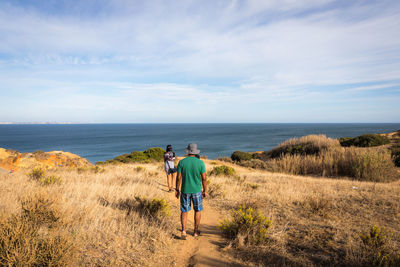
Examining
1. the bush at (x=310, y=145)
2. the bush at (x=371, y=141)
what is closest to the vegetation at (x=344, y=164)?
the bush at (x=310, y=145)

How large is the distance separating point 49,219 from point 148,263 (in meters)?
2.52

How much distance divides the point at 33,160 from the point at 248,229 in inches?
580

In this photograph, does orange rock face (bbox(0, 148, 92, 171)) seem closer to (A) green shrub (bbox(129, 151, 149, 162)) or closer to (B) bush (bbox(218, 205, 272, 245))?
(A) green shrub (bbox(129, 151, 149, 162))

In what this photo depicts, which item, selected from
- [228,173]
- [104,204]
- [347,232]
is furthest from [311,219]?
[228,173]

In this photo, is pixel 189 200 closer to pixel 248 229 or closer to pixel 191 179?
pixel 191 179

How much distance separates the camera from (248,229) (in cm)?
431

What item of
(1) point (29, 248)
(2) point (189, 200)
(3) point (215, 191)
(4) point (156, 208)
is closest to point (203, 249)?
(2) point (189, 200)

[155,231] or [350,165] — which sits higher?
[155,231]

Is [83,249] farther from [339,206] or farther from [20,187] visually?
[339,206]

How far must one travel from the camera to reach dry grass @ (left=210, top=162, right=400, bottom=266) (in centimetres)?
360

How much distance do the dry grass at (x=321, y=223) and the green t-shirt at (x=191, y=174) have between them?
4.64ft

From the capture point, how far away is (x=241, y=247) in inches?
159

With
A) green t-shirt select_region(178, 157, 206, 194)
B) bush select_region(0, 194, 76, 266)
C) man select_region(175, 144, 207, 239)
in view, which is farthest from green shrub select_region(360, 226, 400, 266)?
bush select_region(0, 194, 76, 266)

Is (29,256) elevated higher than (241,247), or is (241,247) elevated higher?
(29,256)
